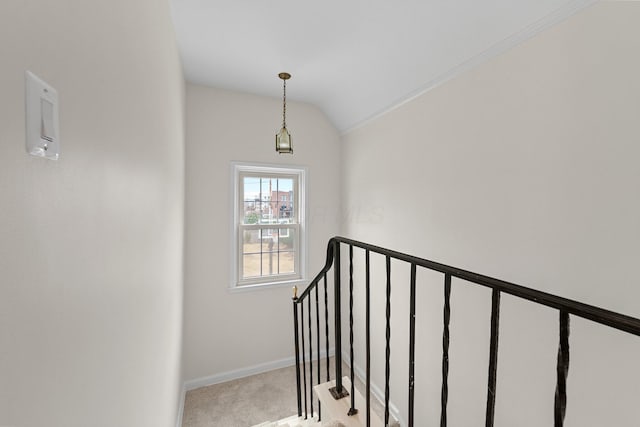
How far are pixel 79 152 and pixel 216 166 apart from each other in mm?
2379

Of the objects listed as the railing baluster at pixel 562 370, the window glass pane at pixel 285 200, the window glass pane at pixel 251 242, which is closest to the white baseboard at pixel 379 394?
the window glass pane at pixel 251 242

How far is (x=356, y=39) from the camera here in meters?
2.02

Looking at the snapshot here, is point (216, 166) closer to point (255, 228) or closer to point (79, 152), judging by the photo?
point (255, 228)

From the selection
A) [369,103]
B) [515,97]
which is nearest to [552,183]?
[515,97]

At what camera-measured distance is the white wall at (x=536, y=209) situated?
114 cm

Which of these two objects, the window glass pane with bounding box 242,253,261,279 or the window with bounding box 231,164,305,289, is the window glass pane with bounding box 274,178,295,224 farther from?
the window glass pane with bounding box 242,253,261,279

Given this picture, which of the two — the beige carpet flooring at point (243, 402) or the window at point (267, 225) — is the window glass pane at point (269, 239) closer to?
the window at point (267, 225)

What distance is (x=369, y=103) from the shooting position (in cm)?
270

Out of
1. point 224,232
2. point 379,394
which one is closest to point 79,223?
point 224,232

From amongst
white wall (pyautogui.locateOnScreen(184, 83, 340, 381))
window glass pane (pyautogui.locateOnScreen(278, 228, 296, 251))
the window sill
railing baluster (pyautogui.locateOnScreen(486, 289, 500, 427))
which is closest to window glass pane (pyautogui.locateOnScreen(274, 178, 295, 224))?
window glass pane (pyautogui.locateOnScreen(278, 228, 296, 251))

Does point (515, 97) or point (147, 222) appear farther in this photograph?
point (515, 97)

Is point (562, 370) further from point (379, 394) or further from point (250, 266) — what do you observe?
point (250, 266)

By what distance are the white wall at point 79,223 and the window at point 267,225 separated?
1867 millimetres

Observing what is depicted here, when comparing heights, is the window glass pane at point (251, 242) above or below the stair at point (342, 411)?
above
